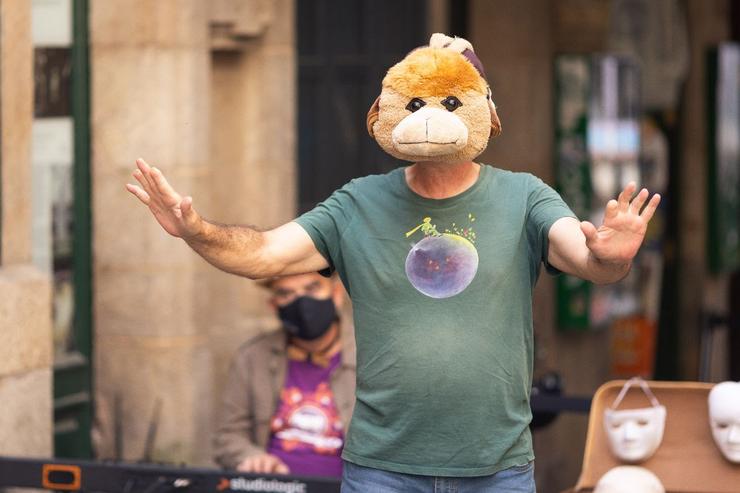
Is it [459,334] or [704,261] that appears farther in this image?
[704,261]

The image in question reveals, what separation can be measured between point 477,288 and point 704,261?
981 cm

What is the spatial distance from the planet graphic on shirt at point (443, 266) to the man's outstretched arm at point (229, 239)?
11.3 inches

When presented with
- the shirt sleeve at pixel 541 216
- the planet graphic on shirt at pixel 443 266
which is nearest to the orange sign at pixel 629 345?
the shirt sleeve at pixel 541 216

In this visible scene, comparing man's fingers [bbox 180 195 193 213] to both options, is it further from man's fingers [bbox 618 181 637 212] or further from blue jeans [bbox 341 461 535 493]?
man's fingers [bbox 618 181 637 212]

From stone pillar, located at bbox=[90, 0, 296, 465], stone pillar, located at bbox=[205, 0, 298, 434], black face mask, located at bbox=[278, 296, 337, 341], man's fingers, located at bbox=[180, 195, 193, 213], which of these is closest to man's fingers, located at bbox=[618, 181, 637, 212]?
man's fingers, located at bbox=[180, 195, 193, 213]

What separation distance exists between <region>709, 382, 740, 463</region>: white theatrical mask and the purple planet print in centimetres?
155

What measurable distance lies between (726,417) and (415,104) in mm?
1774

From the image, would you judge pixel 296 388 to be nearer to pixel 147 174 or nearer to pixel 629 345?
pixel 147 174

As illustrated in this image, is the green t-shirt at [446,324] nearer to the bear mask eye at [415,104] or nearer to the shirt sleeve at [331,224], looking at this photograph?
the shirt sleeve at [331,224]

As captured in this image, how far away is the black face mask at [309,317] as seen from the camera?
6691mm

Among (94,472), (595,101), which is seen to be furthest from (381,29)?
(94,472)

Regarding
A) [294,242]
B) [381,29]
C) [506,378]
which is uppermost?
[381,29]

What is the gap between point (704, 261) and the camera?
13.9 metres

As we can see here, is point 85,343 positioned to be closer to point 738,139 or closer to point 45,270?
point 45,270
